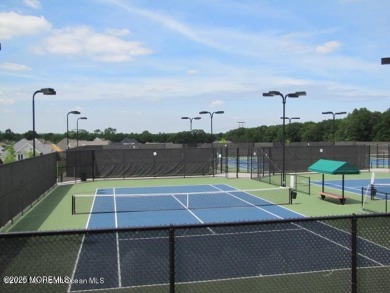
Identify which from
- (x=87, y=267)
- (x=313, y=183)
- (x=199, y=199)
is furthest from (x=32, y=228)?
(x=313, y=183)

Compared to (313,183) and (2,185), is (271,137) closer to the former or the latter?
(313,183)

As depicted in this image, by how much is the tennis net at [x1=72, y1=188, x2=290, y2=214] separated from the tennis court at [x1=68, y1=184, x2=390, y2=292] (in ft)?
0.18

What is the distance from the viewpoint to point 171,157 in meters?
41.2

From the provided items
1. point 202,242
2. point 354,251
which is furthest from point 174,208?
point 354,251

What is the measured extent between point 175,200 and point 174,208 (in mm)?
2923

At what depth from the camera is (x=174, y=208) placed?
22422 millimetres

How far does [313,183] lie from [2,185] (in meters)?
24.6

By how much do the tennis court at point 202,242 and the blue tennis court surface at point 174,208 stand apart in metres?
0.04

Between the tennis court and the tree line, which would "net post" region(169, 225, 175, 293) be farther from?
the tree line

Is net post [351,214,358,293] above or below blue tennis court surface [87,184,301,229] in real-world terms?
above

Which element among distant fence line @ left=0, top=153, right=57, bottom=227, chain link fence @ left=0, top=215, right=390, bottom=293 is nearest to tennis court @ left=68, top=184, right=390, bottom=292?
chain link fence @ left=0, top=215, right=390, bottom=293

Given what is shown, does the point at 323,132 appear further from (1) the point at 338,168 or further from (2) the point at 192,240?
(2) the point at 192,240

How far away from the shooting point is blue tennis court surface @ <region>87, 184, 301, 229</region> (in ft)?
62.8

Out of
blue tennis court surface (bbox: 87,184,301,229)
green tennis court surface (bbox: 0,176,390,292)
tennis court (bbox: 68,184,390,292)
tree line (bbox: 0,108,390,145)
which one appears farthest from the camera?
tree line (bbox: 0,108,390,145)
